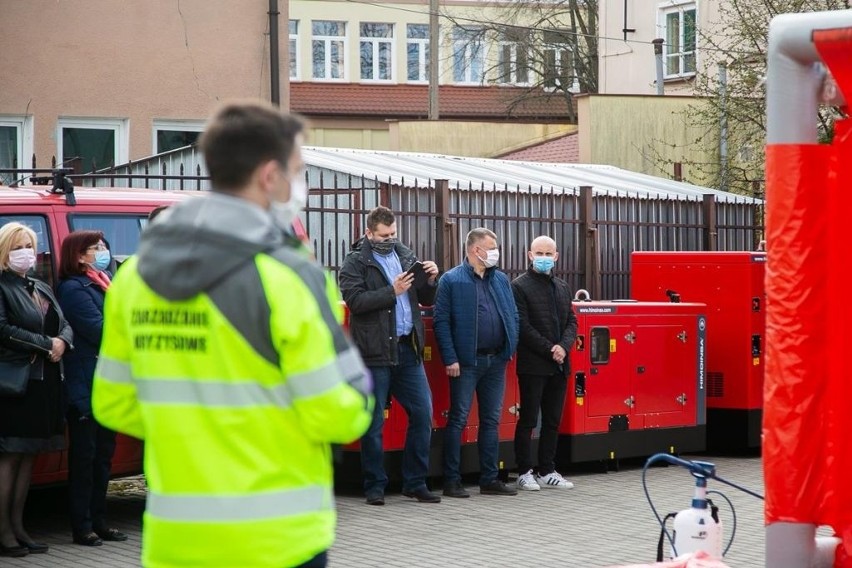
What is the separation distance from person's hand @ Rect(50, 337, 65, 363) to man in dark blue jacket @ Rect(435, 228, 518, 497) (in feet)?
10.8

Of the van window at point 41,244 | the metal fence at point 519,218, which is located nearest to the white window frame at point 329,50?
the metal fence at point 519,218

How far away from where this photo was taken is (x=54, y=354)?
8.87 metres

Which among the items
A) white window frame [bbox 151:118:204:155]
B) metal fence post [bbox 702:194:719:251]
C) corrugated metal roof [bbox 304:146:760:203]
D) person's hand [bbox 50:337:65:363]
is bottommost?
person's hand [bbox 50:337:65:363]

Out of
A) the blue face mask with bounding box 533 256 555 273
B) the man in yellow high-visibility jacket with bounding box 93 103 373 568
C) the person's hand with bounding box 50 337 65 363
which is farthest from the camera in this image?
the blue face mask with bounding box 533 256 555 273

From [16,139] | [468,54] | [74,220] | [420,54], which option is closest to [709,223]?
[16,139]

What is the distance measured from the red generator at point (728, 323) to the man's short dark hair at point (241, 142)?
1054cm

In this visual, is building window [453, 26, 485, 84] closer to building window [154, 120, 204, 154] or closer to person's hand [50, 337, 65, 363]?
building window [154, 120, 204, 154]

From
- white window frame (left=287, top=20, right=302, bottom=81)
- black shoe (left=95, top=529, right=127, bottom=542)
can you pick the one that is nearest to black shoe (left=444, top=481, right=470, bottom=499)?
black shoe (left=95, top=529, right=127, bottom=542)

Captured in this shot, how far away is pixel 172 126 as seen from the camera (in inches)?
791

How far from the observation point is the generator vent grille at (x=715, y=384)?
1425cm

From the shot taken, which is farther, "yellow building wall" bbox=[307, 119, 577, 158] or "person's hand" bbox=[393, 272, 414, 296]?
"yellow building wall" bbox=[307, 119, 577, 158]

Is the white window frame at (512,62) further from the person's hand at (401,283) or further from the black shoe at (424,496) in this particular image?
the person's hand at (401,283)

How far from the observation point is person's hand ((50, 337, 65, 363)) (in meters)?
8.87

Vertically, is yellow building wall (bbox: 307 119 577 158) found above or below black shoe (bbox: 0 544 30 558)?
above
